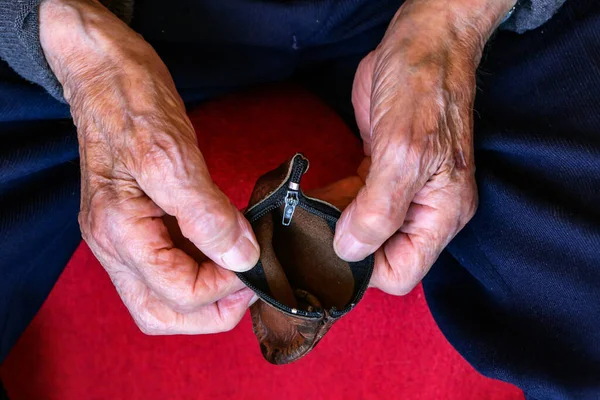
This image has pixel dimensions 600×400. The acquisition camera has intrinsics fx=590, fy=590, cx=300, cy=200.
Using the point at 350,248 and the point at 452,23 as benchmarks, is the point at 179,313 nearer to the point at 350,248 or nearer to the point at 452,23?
the point at 350,248

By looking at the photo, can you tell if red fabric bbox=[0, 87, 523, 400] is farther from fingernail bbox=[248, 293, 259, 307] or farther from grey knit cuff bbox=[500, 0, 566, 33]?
grey knit cuff bbox=[500, 0, 566, 33]

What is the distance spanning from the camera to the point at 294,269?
0.81m

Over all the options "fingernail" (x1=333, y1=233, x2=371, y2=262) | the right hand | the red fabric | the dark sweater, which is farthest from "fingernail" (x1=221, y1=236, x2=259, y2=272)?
the dark sweater

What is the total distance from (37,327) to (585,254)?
84 cm

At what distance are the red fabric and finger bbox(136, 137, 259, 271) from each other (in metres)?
0.24

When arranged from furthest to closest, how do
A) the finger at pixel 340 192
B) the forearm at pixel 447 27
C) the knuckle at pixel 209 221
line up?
the finger at pixel 340 192 < the forearm at pixel 447 27 < the knuckle at pixel 209 221

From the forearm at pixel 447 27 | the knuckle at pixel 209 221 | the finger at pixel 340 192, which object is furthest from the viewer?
the finger at pixel 340 192

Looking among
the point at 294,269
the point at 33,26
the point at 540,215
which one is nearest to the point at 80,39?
the point at 33,26

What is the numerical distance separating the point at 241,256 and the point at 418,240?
241 mm

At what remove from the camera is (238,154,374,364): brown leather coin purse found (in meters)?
0.72

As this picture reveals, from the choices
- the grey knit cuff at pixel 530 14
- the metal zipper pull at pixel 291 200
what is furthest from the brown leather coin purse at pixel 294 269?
the grey knit cuff at pixel 530 14

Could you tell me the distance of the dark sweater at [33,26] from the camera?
72 centimetres

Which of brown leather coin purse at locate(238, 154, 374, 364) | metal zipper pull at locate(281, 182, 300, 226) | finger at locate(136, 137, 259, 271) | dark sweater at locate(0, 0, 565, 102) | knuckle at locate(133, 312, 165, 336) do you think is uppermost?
dark sweater at locate(0, 0, 565, 102)

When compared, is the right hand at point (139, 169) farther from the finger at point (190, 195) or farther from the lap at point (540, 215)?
the lap at point (540, 215)
